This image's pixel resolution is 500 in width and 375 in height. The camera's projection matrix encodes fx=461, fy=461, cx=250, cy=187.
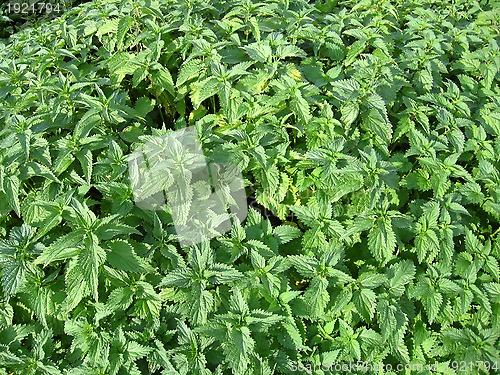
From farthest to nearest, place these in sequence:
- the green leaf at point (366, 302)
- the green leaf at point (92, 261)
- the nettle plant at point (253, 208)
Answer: the green leaf at point (366, 302), the nettle plant at point (253, 208), the green leaf at point (92, 261)

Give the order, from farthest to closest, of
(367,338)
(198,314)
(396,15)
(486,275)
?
(396,15) < (486,275) < (367,338) < (198,314)

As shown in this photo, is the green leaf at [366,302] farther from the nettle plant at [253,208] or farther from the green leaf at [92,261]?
the green leaf at [92,261]

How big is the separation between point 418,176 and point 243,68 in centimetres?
120

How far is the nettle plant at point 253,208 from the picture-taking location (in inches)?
81.7

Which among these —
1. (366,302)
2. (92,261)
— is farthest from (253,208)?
(92,261)

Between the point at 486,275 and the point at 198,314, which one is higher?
the point at 198,314

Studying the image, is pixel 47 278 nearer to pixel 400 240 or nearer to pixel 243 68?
pixel 243 68

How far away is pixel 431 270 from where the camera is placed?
2312mm

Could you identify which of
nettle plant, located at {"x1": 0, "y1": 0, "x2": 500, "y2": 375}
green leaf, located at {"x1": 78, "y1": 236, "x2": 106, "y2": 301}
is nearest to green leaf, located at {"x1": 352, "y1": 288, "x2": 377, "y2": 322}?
nettle plant, located at {"x1": 0, "y1": 0, "x2": 500, "y2": 375}

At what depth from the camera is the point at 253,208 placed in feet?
8.67

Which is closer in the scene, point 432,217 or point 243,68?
point 432,217

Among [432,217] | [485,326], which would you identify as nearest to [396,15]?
[432,217]

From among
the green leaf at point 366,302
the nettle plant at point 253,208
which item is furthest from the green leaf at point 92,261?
the green leaf at point 366,302

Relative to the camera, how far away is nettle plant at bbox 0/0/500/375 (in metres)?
2.08
